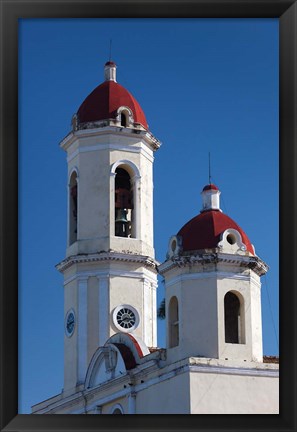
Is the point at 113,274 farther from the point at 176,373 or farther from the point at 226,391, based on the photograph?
the point at 226,391

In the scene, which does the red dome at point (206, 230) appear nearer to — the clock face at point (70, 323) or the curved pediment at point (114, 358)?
the curved pediment at point (114, 358)

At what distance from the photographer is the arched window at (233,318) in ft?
76.0

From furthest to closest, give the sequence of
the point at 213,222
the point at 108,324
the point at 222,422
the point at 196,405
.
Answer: the point at 108,324, the point at 213,222, the point at 196,405, the point at 222,422

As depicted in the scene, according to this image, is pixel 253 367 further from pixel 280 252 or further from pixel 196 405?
pixel 280 252

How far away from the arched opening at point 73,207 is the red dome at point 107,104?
1363mm

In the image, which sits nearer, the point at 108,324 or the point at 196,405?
the point at 196,405

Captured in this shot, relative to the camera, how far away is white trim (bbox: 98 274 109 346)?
27.5 metres

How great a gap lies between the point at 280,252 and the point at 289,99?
1.56 m

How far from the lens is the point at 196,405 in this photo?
21.6m

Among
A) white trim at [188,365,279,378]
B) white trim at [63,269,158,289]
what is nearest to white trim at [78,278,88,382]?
white trim at [63,269,158,289]

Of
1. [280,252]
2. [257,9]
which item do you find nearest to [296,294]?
[280,252]

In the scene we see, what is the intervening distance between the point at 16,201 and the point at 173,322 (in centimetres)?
1101

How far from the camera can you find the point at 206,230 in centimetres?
2300

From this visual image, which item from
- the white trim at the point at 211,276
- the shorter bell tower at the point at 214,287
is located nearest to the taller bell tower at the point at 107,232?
the shorter bell tower at the point at 214,287
